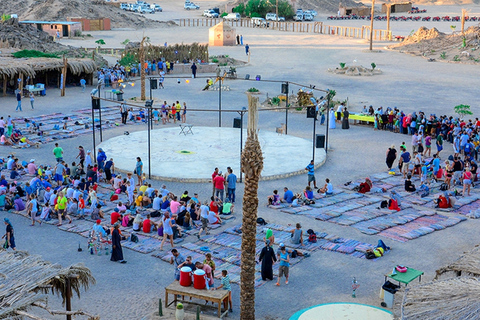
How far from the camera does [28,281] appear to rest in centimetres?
1198

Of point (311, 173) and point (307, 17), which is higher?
point (307, 17)

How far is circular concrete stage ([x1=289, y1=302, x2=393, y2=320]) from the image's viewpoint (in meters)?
13.9

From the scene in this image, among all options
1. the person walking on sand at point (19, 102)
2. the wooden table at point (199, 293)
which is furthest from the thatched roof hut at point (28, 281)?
the person walking on sand at point (19, 102)

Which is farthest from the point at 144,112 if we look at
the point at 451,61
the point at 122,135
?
the point at 451,61

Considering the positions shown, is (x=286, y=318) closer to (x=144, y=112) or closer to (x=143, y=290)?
→ (x=143, y=290)

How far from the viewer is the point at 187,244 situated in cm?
1872

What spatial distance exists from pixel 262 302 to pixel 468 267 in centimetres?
459

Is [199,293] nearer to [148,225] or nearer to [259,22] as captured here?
[148,225]

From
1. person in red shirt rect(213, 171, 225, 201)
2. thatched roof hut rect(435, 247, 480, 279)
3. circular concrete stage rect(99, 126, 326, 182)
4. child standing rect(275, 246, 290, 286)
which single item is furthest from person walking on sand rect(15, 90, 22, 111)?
thatched roof hut rect(435, 247, 480, 279)

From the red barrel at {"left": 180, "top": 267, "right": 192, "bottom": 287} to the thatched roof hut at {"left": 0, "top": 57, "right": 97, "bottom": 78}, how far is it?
27.5m

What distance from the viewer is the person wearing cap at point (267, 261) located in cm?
1652

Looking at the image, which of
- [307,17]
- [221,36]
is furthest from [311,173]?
[307,17]

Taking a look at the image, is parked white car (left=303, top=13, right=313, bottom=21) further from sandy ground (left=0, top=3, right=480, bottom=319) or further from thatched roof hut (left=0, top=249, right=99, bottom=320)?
thatched roof hut (left=0, top=249, right=99, bottom=320)

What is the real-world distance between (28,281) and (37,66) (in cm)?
3097
